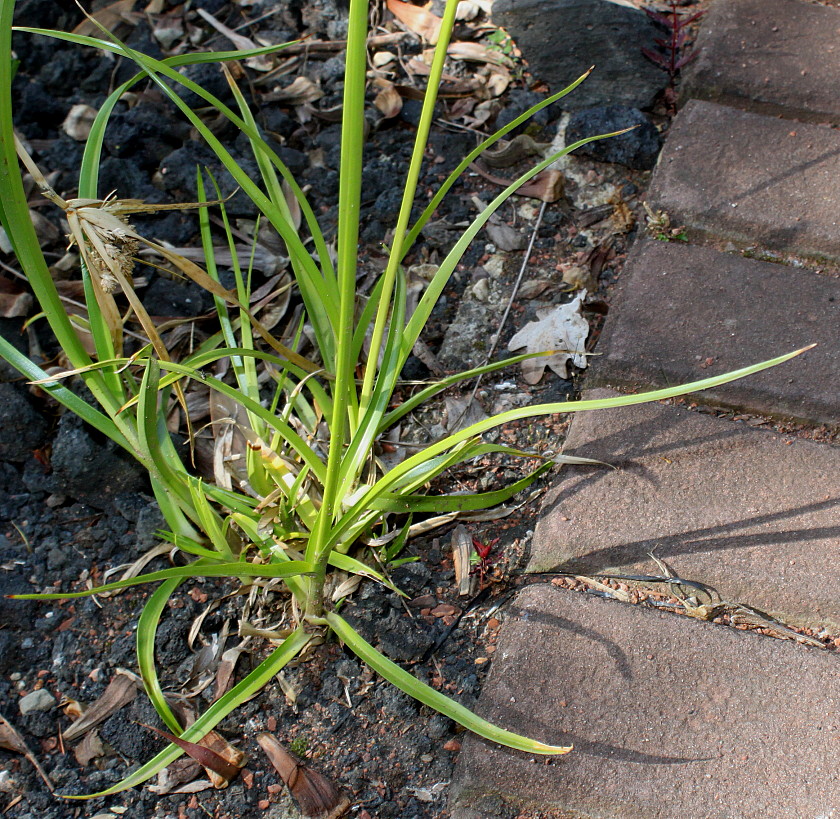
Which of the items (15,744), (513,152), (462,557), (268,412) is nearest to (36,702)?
(15,744)

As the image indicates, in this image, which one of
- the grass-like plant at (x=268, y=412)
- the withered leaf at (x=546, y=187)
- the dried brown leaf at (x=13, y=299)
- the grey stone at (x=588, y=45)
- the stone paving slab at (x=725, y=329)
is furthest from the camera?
the grey stone at (x=588, y=45)

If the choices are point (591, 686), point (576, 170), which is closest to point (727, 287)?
point (576, 170)

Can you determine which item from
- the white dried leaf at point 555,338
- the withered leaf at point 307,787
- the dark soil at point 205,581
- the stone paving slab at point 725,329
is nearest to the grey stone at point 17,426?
the dark soil at point 205,581

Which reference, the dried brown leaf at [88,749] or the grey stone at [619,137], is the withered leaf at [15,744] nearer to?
the dried brown leaf at [88,749]

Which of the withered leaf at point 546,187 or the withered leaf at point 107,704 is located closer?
the withered leaf at point 107,704

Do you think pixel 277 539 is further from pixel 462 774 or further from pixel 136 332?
pixel 136 332

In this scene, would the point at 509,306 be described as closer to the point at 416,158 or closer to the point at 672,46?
the point at 416,158
